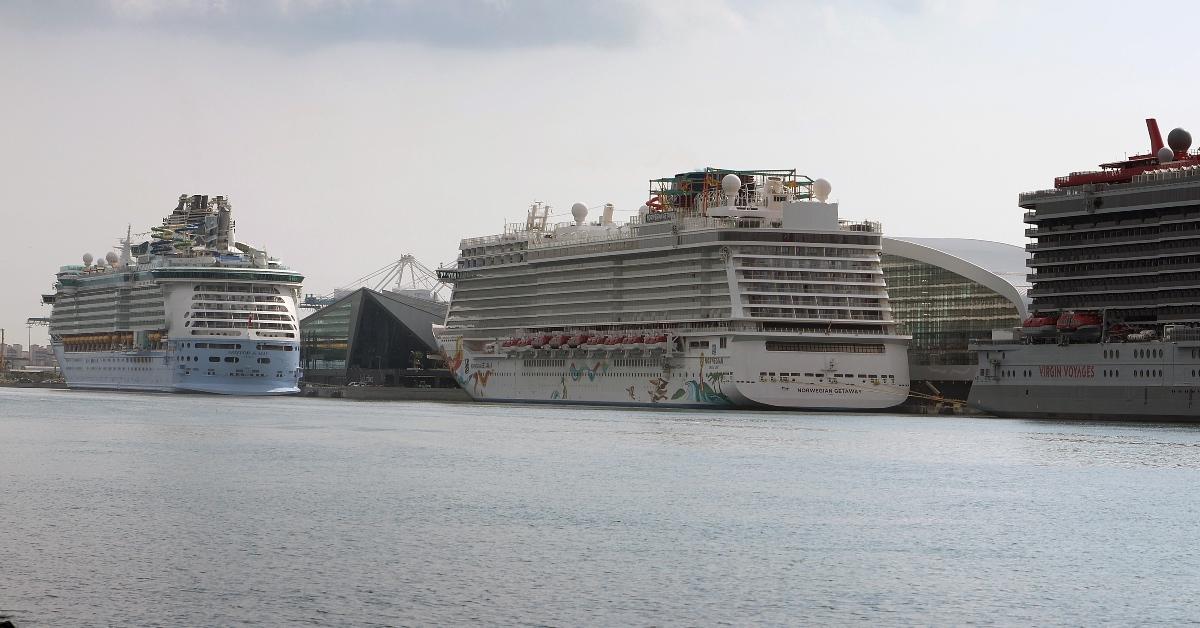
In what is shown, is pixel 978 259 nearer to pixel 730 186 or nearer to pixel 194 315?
pixel 730 186

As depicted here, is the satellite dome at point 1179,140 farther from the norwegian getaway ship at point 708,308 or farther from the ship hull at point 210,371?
the ship hull at point 210,371

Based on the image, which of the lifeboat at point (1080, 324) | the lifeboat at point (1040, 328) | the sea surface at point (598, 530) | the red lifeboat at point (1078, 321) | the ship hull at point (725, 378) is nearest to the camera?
the sea surface at point (598, 530)

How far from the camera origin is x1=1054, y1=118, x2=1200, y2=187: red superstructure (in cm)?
10738

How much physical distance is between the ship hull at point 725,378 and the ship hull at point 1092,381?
26.9ft

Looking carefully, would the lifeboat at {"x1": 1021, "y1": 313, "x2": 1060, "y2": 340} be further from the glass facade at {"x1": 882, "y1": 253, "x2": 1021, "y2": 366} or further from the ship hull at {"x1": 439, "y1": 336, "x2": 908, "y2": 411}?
the glass facade at {"x1": 882, "y1": 253, "x2": 1021, "y2": 366}

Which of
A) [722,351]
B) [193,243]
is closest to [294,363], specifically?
[193,243]

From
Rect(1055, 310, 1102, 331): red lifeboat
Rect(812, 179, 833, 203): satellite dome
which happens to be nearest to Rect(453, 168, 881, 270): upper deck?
Rect(812, 179, 833, 203): satellite dome

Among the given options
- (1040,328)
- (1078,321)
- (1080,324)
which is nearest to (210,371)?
(1040,328)

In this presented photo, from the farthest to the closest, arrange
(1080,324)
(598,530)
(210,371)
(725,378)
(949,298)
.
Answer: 1. (210,371)
2. (949,298)
3. (725,378)
4. (1080,324)
5. (598,530)

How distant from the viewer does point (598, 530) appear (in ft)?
161

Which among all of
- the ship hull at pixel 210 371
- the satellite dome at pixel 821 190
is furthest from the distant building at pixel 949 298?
A: the ship hull at pixel 210 371

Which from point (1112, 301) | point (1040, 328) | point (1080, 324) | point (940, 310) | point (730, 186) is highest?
point (730, 186)

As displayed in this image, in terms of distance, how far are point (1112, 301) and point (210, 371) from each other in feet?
296

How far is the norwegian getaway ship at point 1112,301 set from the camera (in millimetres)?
98562
